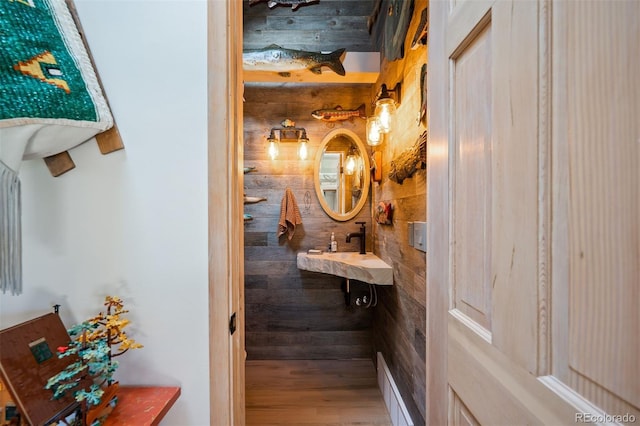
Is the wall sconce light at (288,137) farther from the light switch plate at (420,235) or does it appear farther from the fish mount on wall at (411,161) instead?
the light switch plate at (420,235)

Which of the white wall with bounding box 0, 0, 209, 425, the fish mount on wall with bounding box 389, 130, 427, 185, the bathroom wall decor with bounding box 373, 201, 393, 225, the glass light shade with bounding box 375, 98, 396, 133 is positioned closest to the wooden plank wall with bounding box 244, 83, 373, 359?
the bathroom wall decor with bounding box 373, 201, 393, 225

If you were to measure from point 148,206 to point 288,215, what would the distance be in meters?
1.73

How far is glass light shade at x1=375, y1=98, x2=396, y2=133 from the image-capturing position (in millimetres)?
1825

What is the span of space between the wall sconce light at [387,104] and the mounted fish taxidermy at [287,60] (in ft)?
1.86

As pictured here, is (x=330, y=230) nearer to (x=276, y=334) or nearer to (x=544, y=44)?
(x=276, y=334)

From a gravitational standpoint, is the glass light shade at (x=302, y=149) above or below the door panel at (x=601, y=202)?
above

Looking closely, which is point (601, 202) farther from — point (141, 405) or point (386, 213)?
point (386, 213)

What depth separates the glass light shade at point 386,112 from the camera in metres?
1.83

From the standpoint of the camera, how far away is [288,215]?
263 cm

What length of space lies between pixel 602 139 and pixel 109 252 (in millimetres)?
1199

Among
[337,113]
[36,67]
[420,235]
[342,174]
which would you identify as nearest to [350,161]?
[342,174]

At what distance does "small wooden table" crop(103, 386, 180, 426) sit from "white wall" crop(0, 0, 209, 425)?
0.03m

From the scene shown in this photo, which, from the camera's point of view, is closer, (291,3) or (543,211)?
(543,211)

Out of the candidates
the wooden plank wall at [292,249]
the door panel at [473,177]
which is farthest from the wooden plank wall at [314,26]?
the door panel at [473,177]
